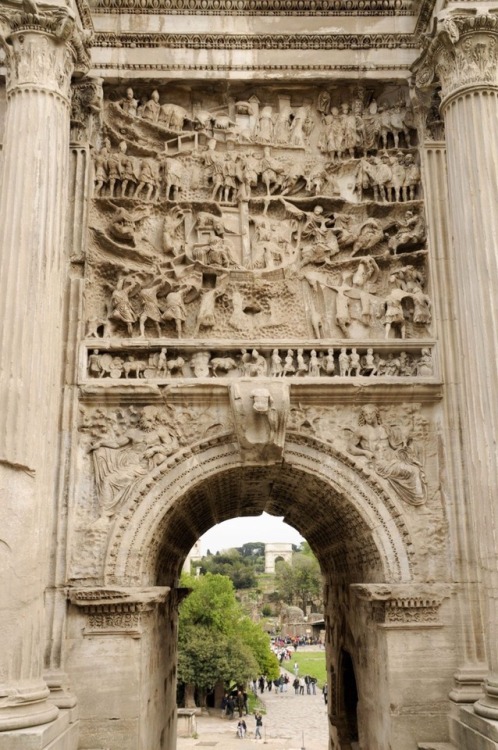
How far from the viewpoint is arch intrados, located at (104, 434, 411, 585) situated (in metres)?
9.48

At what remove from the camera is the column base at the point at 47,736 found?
7.16m

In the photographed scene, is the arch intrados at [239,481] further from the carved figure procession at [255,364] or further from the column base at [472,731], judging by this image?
the column base at [472,731]

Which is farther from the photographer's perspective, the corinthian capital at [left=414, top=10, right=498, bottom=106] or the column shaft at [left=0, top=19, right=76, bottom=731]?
the corinthian capital at [left=414, top=10, right=498, bottom=106]

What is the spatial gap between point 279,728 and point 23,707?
78.3 feet

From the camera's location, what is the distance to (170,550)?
1199 cm

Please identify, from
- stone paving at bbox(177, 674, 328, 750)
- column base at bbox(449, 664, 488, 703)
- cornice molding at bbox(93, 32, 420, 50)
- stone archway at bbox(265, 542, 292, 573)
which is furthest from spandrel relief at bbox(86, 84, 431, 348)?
stone archway at bbox(265, 542, 292, 573)

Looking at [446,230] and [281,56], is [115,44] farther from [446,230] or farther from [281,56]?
[446,230]

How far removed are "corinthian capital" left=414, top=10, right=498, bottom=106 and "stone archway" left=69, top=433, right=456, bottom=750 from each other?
5.23m

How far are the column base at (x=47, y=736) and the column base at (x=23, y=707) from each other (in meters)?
0.06

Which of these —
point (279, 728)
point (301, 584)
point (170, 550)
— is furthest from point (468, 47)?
point (301, 584)

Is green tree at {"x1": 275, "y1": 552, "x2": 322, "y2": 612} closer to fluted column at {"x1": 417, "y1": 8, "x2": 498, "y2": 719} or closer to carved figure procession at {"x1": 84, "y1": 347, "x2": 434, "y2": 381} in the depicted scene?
carved figure procession at {"x1": 84, "y1": 347, "x2": 434, "y2": 381}

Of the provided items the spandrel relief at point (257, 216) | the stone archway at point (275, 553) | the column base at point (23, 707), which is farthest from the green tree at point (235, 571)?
the column base at point (23, 707)

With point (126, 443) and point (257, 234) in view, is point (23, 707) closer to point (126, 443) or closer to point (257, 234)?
point (126, 443)

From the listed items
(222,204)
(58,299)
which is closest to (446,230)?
(222,204)
